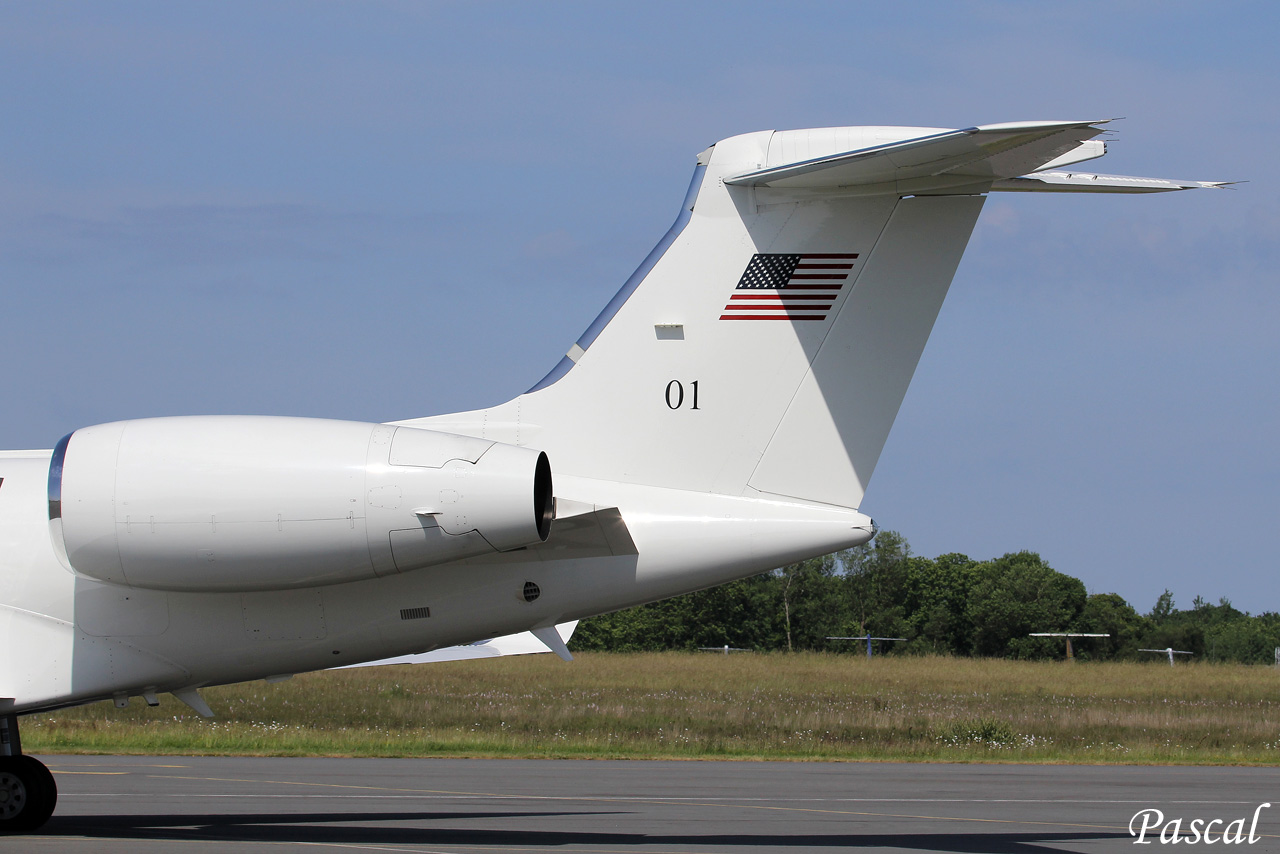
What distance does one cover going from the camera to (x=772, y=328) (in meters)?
9.32

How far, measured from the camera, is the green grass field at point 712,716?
759 inches

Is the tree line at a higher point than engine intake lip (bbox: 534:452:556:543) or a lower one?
lower

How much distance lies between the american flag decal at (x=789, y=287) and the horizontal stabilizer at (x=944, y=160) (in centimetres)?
52

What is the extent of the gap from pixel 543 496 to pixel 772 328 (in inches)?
82.2

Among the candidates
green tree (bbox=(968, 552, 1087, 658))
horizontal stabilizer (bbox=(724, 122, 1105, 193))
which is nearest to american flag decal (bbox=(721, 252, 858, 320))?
horizontal stabilizer (bbox=(724, 122, 1105, 193))

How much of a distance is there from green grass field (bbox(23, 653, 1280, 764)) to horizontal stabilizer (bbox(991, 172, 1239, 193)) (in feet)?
37.0

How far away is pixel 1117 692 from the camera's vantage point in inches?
1099

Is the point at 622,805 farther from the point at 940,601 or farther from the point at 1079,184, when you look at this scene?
the point at 940,601

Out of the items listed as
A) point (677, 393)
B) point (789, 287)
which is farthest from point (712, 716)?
point (789, 287)

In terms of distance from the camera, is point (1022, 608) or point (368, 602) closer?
point (368, 602)

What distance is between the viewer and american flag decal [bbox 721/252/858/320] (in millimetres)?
9242

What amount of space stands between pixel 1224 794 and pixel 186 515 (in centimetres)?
1103

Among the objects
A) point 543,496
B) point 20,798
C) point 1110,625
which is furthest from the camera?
point 1110,625

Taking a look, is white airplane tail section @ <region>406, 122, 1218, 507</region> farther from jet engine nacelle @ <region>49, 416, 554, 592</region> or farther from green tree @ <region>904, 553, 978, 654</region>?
green tree @ <region>904, 553, 978, 654</region>
